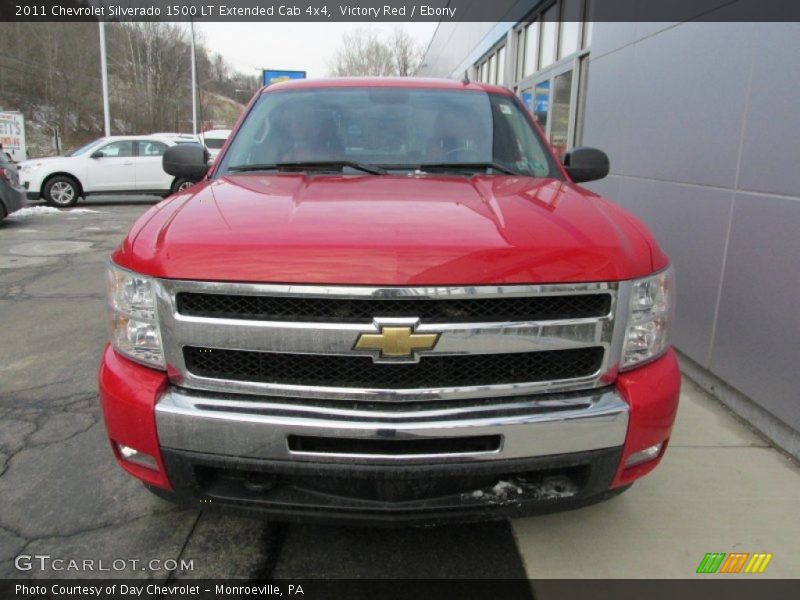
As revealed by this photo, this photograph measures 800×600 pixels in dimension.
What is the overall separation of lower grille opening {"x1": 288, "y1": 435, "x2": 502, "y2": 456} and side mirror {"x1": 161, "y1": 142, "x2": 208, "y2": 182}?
209 centimetres

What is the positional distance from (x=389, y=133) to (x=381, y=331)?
67.7 inches

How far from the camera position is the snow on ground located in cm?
1284

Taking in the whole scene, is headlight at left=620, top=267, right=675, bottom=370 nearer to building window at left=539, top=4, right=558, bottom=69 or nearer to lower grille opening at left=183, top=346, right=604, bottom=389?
lower grille opening at left=183, top=346, right=604, bottom=389

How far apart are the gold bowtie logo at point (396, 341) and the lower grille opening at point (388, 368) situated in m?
0.05

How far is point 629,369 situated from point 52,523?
2.51 m

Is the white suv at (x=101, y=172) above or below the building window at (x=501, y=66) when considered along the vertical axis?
below

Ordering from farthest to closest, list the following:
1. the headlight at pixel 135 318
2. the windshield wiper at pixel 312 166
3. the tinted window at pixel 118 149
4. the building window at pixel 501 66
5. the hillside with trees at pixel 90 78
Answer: the hillside with trees at pixel 90 78 → the tinted window at pixel 118 149 → the building window at pixel 501 66 → the windshield wiper at pixel 312 166 → the headlight at pixel 135 318

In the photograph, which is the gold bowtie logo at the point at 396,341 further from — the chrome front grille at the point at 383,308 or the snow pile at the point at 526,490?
the snow pile at the point at 526,490

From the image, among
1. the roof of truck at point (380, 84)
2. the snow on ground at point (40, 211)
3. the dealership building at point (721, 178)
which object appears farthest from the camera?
the snow on ground at point (40, 211)

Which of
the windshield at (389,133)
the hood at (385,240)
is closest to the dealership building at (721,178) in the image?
the windshield at (389,133)

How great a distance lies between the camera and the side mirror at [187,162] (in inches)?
133

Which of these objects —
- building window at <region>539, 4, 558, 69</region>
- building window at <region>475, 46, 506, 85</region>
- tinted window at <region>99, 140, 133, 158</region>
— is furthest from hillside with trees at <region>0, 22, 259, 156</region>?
building window at <region>539, 4, 558, 69</region>

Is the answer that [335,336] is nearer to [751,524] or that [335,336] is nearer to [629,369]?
[629,369]

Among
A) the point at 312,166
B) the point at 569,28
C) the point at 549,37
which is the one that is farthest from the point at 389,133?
the point at 549,37
